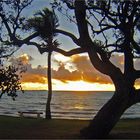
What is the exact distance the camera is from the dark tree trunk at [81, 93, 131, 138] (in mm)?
21375

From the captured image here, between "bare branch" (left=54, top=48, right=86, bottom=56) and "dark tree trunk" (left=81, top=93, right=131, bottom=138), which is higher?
"bare branch" (left=54, top=48, right=86, bottom=56)

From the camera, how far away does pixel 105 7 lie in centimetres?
2186

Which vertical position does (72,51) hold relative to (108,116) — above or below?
above

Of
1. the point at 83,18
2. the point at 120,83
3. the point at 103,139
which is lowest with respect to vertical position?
the point at 103,139

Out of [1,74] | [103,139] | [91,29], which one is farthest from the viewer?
[1,74]

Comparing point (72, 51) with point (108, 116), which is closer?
point (108, 116)

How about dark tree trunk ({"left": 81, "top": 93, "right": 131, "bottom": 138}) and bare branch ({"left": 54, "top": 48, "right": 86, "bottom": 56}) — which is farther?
bare branch ({"left": 54, "top": 48, "right": 86, "bottom": 56})

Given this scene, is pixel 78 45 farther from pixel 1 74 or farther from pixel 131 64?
pixel 1 74

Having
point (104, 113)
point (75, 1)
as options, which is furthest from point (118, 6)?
point (104, 113)

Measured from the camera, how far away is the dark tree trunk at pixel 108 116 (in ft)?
70.1

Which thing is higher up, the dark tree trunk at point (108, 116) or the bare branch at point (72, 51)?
the bare branch at point (72, 51)

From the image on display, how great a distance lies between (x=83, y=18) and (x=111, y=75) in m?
3.08

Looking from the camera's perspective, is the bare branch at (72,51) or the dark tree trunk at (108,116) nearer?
the dark tree trunk at (108,116)

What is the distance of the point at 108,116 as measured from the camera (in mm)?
21375
